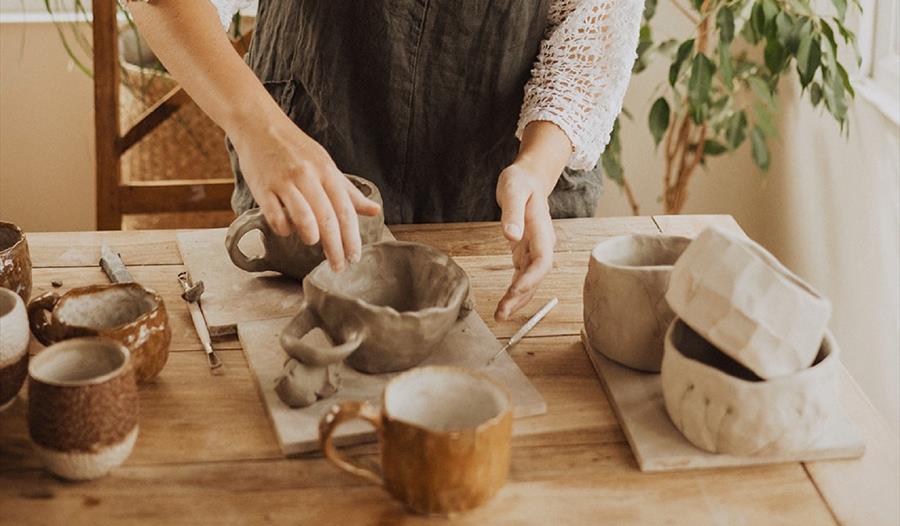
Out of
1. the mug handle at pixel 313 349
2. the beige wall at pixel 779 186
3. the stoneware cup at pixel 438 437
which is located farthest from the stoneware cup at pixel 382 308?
the beige wall at pixel 779 186

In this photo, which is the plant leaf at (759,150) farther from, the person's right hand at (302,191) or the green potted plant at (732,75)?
the person's right hand at (302,191)

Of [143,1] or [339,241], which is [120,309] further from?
[143,1]

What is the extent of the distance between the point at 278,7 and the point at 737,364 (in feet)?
2.96

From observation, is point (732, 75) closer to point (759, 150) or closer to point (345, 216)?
point (759, 150)

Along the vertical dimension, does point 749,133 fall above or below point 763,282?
below

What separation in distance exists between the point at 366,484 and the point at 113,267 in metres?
0.53

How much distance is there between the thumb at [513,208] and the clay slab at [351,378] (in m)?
0.10

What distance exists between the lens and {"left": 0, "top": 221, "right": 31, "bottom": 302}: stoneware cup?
42.8 inches

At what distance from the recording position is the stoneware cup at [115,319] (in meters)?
0.97

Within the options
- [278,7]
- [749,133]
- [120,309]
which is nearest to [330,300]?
[120,309]

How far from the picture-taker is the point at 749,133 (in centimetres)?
264

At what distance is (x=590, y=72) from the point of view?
1.39 metres

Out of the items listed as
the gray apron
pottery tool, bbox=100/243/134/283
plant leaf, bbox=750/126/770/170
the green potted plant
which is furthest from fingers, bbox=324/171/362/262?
plant leaf, bbox=750/126/770/170

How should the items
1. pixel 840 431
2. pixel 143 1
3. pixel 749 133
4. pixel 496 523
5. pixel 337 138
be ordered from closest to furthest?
pixel 496 523, pixel 840 431, pixel 143 1, pixel 337 138, pixel 749 133
